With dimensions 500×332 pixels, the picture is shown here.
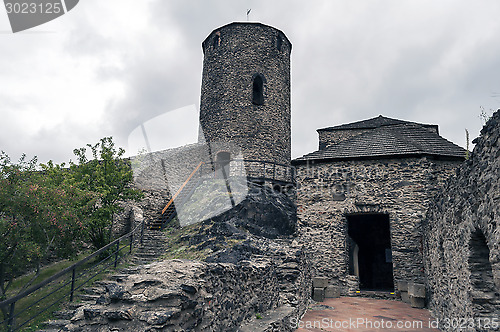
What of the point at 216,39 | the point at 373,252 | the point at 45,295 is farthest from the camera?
the point at 216,39

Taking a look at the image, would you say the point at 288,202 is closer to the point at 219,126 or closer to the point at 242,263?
the point at 219,126

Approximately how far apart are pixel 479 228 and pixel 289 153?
16.0 m

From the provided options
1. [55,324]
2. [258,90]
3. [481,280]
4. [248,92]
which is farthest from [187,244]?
[258,90]

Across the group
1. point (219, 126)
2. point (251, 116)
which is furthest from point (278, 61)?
point (219, 126)

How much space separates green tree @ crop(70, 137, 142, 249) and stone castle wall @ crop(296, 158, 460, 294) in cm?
662

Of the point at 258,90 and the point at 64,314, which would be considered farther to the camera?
the point at 258,90

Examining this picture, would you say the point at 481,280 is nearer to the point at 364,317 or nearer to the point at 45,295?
the point at 364,317

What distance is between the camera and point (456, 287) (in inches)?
208

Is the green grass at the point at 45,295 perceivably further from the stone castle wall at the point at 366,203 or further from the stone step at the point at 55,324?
the stone castle wall at the point at 366,203

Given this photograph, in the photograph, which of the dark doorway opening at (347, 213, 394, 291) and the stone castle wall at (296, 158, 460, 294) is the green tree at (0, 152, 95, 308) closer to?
the stone castle wall at (296, 158, 460, 294)

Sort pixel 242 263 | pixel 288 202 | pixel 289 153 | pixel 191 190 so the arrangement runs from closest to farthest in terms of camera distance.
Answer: pixel 242 263, pixel 288 202, pixel 191 190, pixel 289 153

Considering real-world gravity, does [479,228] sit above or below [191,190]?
below

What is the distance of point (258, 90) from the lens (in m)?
20.0

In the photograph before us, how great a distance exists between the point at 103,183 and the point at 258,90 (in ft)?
38.0
